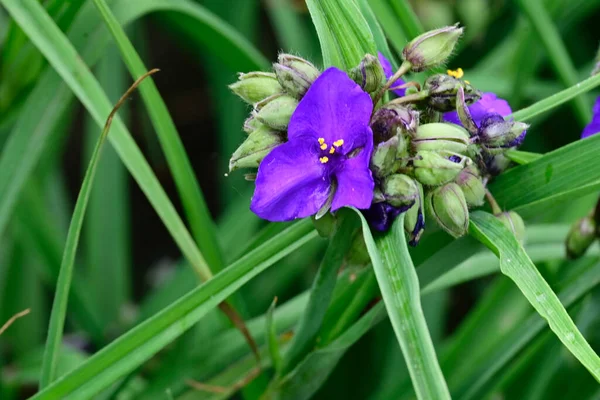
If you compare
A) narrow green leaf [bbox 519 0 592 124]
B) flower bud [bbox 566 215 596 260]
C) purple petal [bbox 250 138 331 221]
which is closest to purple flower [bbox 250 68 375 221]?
purple petal [bbox 250 138 331 221]

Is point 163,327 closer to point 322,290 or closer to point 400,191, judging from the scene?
point 322,290

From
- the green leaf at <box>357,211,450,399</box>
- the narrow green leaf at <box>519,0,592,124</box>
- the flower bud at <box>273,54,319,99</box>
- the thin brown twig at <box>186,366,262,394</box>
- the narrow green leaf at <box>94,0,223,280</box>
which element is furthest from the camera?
the narrow green leaf at <box>519,0,592,124</box>

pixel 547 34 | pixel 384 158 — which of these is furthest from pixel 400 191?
pixel 547 34

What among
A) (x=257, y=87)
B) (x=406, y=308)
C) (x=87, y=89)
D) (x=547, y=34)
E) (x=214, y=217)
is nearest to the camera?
(x=406, y=308)

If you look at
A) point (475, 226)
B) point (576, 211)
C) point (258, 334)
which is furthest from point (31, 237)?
point (576, 211)

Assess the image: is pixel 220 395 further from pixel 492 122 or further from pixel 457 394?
pixel 492 122

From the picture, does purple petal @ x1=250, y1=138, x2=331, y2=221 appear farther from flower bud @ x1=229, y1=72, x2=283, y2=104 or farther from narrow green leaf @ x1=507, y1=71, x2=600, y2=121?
narrow green leaf @ x1=507, y1=71, x2=600, y2=121
